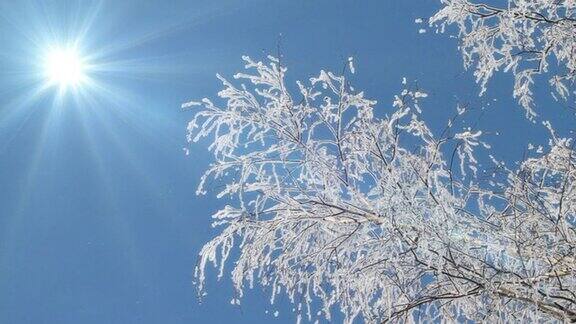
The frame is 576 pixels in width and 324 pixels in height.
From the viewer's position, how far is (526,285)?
3023 millimetres

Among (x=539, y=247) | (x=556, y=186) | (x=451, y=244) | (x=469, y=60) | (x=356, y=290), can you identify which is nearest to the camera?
(x=451, y=244)

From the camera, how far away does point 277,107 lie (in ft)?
10.8

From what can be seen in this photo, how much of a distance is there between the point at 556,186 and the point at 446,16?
4.76 feet

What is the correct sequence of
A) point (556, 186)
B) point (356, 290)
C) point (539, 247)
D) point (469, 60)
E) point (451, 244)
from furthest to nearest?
point (469, 60) → point (556, 186) → point (356, 290) → point (539, 247) → point (451, 244)

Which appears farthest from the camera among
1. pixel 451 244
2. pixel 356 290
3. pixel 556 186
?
pixel 556 186

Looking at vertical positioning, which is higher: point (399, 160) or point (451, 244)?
point (399, 160)

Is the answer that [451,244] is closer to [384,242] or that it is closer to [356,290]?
[384,242]

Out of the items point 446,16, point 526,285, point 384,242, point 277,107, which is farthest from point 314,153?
point 446,16

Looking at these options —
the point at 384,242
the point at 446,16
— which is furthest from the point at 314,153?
the point at 446,16

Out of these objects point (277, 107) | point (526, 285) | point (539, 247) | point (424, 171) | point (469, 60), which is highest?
point (469, 60)

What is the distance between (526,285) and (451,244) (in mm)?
483

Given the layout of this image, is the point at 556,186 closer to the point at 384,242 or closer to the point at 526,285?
the point at 526,285

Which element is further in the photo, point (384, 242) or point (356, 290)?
point (356, 290)

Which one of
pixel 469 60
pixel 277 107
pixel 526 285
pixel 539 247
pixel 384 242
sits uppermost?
pixel 469 60
